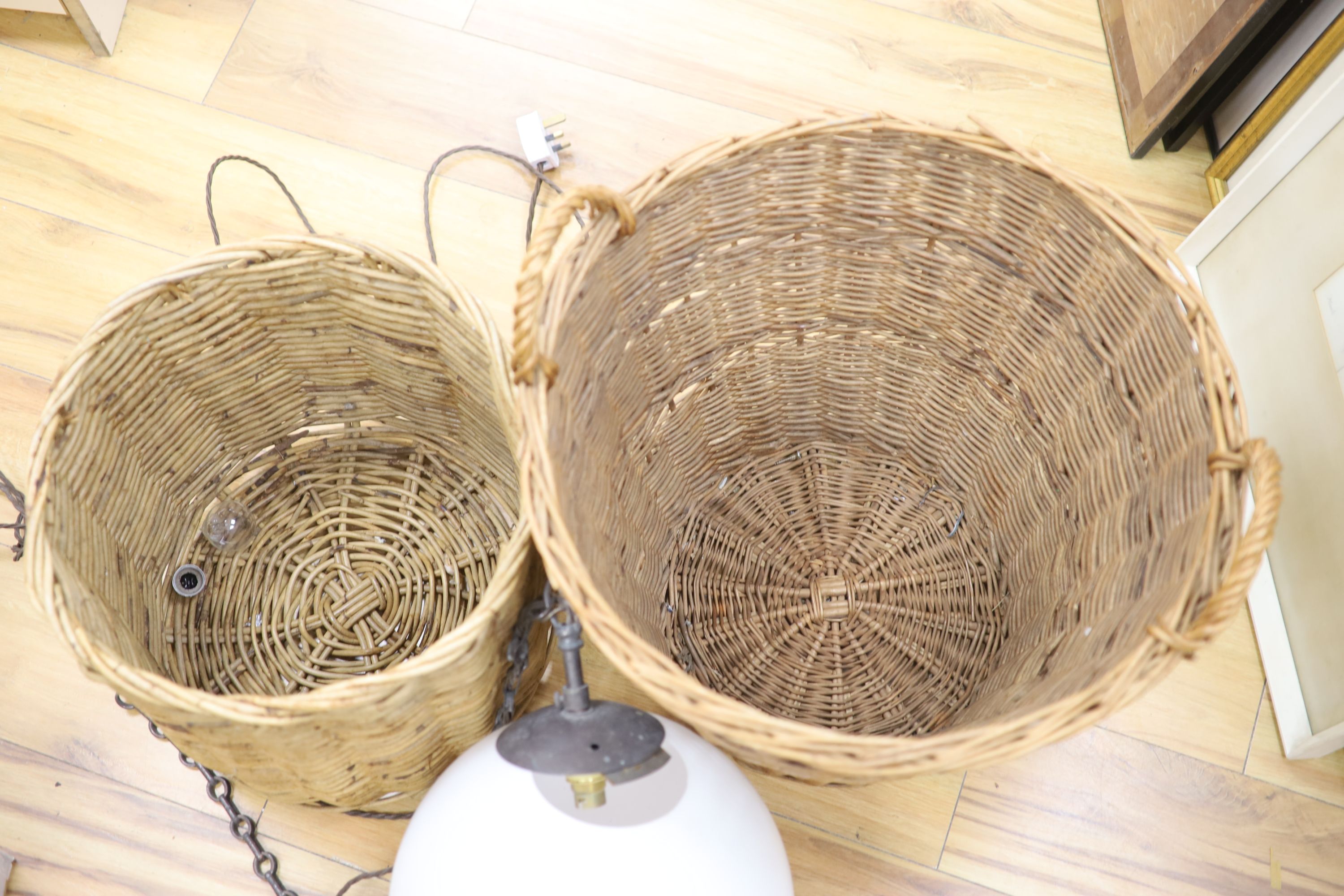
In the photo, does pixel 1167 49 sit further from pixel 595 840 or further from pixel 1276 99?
pixel 595 840

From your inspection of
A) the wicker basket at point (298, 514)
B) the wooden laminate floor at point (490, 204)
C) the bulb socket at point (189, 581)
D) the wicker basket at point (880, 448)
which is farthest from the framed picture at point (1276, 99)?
the bulb socket at point (189, 581)

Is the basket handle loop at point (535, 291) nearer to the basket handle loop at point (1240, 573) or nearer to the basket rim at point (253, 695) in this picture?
the basket rim at point (253, 695)

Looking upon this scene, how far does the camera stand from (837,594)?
905 millimetres

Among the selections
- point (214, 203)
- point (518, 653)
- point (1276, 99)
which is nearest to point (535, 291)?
point (518, 653)

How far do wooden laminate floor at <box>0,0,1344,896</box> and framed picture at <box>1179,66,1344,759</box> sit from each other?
48mm

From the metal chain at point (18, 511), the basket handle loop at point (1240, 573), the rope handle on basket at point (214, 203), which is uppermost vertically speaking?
the basket handle loop at point (1240, 573)

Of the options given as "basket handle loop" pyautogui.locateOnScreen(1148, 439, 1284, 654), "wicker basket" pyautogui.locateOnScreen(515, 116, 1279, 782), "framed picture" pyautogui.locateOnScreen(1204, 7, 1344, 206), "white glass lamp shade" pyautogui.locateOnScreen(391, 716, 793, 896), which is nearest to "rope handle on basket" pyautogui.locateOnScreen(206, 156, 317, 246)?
"wicker basket" pyautogui.locateOnScreen(515, 116, 1279, 782)

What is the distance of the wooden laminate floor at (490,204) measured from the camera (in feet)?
3.04

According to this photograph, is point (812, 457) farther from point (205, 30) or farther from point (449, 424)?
point (205, 30)

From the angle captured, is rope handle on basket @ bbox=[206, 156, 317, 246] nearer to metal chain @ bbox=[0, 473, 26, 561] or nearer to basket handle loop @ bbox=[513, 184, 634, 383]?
metal chain @ bbox=[0, 473, 26, 561]

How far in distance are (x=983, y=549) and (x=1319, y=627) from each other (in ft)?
1.15

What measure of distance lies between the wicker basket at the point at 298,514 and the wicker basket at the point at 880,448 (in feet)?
0.41

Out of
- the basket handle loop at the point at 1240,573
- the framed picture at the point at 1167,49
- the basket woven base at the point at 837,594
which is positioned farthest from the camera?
the framed picture at the point at 1167,49

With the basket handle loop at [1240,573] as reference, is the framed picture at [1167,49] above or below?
above
